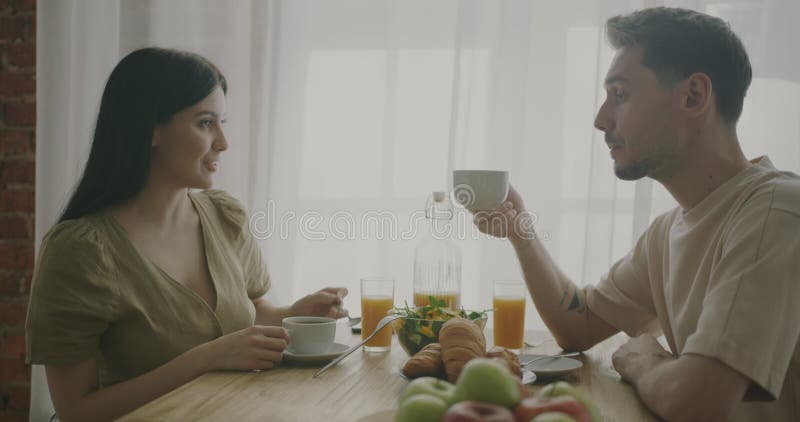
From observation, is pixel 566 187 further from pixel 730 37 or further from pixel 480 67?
pixel 730 37

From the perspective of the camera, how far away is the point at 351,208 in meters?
2.21

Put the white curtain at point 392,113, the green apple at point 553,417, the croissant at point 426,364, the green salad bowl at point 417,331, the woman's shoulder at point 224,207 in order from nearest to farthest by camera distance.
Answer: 1. the green apple at point 553,417
2. the croissant at point 426,364
3. the green salad bowl at point 417,331
4. the woman's shoulder at point 224,207
5. the white curtain at point 392,113

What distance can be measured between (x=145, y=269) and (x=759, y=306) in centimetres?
115

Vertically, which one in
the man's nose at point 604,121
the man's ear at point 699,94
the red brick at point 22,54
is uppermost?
the red brick at point 22,54

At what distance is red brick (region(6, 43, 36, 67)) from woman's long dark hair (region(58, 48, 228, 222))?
123 centimetres

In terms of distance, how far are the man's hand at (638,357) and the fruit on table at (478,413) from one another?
58 cm

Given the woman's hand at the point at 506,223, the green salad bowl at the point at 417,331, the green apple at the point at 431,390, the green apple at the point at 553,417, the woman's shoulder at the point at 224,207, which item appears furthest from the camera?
the woman's shoulder at the point at 224,207

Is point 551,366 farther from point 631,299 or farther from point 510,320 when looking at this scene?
point 631,299

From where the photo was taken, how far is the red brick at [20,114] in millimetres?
2355

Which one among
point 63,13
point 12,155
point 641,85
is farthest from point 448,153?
point 12,155

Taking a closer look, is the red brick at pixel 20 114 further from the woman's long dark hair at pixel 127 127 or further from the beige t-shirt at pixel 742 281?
the beige t-shirt at pixel 742 281

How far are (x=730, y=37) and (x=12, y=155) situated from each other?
2.43 metres

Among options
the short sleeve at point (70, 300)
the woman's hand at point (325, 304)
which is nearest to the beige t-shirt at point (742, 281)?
the woman's hand at point (325, 304)

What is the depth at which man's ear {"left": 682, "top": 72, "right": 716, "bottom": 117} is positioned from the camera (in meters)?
1.24
